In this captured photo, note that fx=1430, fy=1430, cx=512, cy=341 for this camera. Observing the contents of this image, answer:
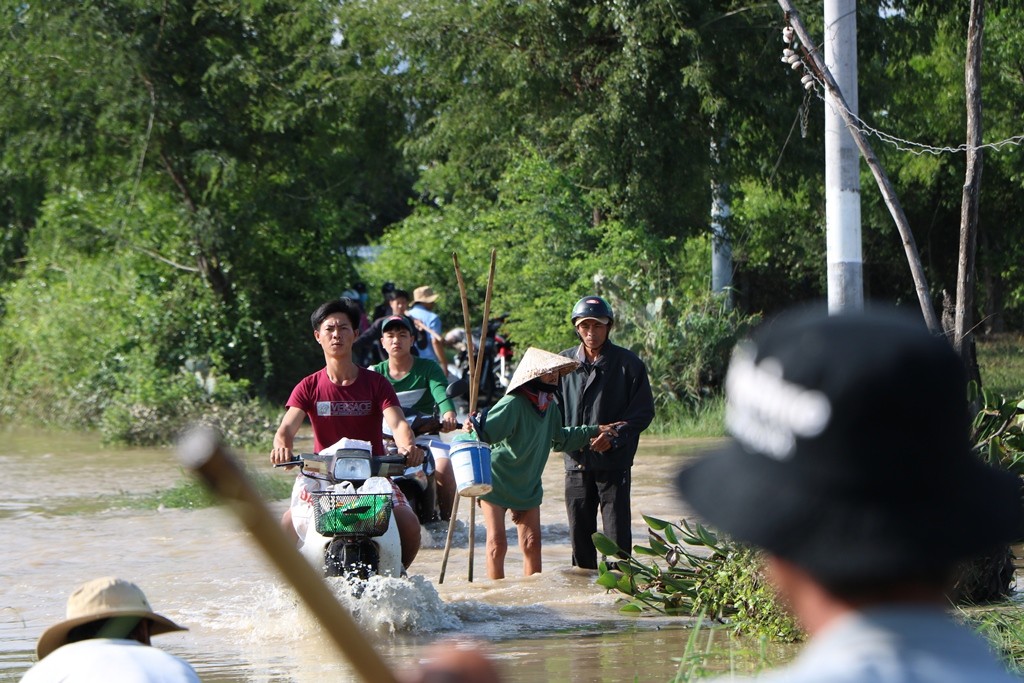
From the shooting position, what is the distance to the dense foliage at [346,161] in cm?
1947

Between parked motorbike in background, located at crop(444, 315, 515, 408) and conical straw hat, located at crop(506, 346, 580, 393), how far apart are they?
29.6 feet

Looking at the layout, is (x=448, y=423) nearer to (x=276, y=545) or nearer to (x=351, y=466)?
(x=351, y=466)

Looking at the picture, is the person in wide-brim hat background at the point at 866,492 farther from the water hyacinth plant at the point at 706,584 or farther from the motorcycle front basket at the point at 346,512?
the motorcycle front basket at the point at 346,512

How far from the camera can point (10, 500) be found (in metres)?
14.4

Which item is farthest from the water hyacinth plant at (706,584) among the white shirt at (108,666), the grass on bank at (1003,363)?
the grass on bank at (1003,363)

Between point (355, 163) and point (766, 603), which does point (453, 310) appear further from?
point (766, 603)

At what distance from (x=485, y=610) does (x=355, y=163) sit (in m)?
17.0

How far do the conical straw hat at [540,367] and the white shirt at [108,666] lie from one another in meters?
5.76

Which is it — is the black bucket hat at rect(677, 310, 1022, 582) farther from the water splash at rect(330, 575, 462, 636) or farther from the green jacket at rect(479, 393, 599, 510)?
the green jacket at rect(479, 393, 599, 510)

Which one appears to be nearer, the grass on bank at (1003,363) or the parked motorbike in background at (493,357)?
the parked motorbike in background at (493,357)

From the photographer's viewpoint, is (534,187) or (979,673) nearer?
(979,673)

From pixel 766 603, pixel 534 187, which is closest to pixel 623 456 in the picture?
pixel 766 603

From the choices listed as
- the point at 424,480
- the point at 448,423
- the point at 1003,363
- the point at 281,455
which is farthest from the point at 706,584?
the point at 1003,363

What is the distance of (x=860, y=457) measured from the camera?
1.50m
